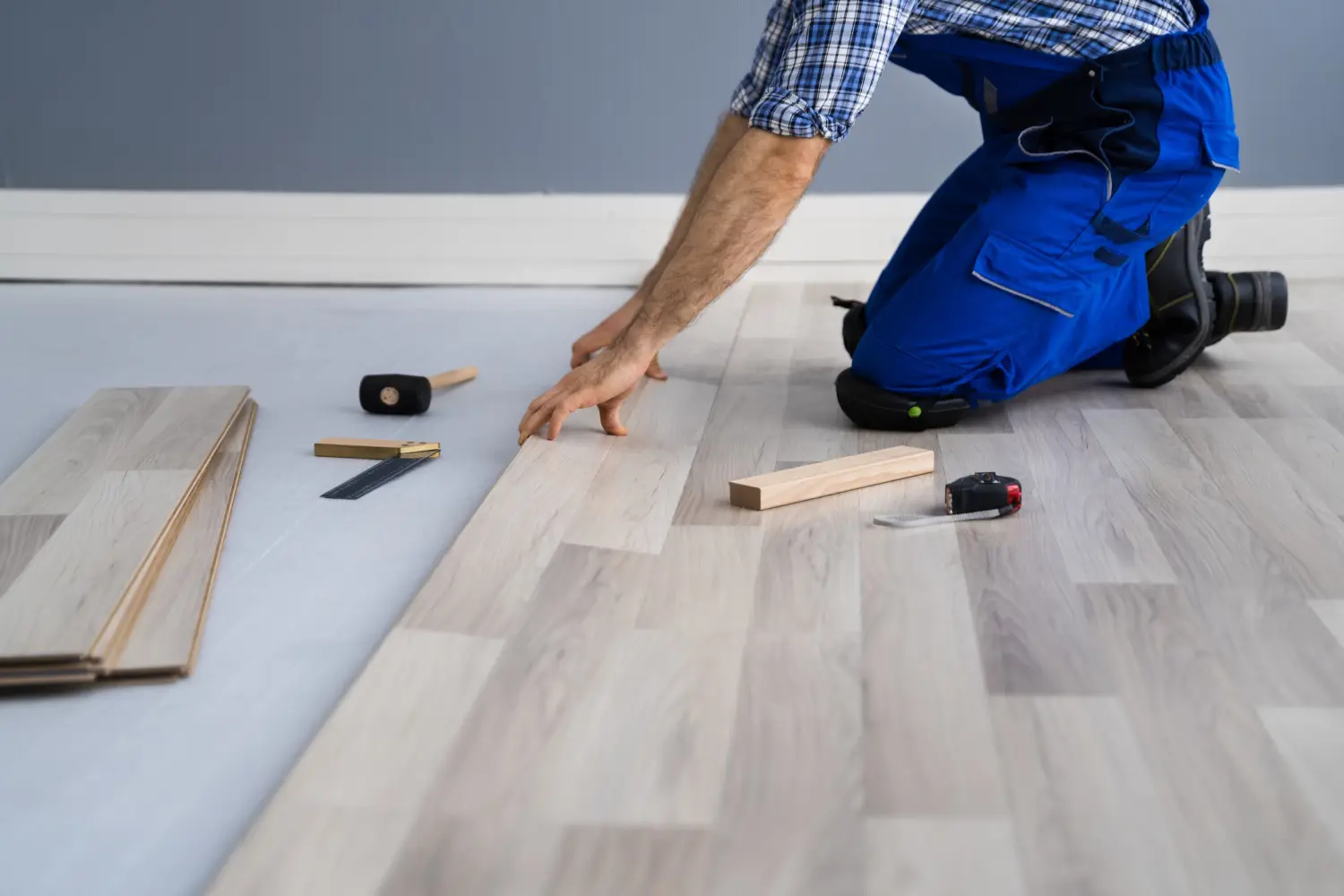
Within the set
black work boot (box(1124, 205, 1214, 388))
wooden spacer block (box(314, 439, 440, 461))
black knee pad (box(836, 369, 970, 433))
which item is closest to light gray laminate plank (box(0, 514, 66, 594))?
wooden spacer block (box(314, 439, 440, 461))

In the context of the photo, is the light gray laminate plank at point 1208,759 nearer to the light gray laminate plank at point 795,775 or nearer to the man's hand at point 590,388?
the light gray laminate plank at point 795,775

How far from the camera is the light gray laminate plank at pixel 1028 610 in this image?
1482mm

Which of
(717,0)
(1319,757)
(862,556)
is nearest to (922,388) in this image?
(862,556)

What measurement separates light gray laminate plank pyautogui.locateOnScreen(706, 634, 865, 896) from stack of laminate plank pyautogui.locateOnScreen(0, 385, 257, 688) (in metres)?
0.74

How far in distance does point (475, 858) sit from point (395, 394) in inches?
67.5

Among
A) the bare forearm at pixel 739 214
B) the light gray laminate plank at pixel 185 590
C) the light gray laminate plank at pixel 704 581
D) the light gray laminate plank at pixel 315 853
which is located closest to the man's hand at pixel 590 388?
the bare forearm at pixel 739 214

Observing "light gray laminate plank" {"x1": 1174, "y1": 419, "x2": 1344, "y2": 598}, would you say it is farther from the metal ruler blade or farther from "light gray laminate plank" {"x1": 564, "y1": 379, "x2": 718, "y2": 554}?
the metal ruler blade

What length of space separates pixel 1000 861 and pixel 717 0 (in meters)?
3.45

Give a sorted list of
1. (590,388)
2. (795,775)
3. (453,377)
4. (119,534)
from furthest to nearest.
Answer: (453,377) < (590,388) < (119,534) < (795,775)

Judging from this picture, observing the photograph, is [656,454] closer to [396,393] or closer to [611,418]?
[611,418]

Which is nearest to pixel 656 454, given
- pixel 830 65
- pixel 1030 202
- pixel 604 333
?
pixel 604 333

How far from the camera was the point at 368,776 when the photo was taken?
1312 millimetres

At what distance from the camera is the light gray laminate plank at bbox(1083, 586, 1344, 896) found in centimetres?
113

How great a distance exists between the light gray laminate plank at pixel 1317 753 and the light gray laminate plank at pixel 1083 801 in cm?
15
